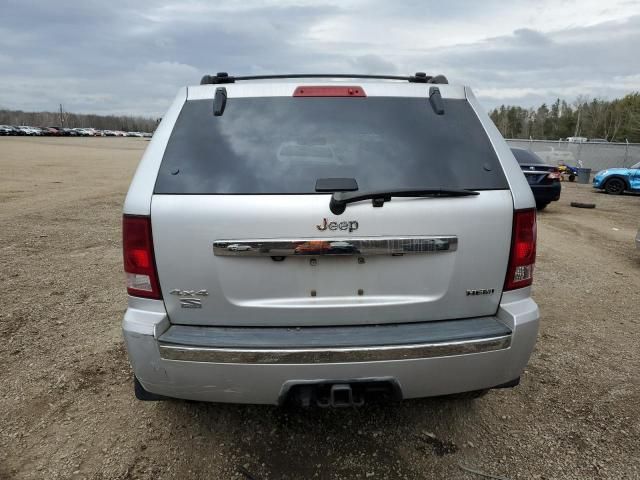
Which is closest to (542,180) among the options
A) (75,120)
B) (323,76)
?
(323,76)

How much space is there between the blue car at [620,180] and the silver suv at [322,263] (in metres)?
18.2

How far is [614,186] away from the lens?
17.7 meters

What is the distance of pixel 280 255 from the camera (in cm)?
218

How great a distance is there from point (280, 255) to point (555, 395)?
234cm

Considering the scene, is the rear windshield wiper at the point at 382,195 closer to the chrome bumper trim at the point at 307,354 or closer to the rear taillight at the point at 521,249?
the rear taillight at the point at 521,249

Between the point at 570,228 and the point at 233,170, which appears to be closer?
the point at 233,170

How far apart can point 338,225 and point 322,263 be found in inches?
8.1

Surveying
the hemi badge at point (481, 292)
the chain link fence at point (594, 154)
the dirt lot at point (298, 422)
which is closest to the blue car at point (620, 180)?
the chain link fence at point (594, 154)

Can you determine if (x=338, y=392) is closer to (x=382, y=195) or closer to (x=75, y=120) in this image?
(x=382, y=195)

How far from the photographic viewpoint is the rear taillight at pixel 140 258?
2188 millimetres

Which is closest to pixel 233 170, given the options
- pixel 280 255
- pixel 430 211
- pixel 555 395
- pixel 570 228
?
pixel 280 255

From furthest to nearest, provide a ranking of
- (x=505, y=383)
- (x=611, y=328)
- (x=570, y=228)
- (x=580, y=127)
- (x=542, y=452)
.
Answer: (x=580, y=127) < (x=570, y=228) < (x=611, y=328) < (x=542, y=452) < (x=505, y=383)

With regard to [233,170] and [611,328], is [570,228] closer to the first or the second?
[611,328]

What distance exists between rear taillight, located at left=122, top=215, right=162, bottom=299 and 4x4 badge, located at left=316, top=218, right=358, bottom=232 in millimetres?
792
